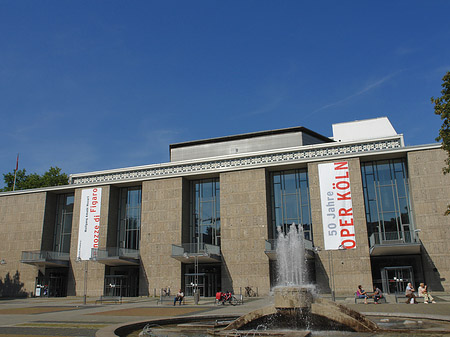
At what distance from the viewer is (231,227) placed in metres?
39.8

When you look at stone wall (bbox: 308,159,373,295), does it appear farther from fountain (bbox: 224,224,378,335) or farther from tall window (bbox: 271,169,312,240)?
fountain (bbox: 224,224,378,335)

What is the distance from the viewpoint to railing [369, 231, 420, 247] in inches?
1361

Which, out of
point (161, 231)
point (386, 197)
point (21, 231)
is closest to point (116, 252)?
point (161, 231)

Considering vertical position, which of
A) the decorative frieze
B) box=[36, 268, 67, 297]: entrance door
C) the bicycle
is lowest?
the bicycle

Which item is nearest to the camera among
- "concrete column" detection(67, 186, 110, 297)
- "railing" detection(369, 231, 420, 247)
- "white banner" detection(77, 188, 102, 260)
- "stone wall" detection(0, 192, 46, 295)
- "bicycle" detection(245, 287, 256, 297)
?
"railing" detection(369, 231, 420, 247)

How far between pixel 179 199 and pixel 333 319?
103 feet

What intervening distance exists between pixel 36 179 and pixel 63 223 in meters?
15.3

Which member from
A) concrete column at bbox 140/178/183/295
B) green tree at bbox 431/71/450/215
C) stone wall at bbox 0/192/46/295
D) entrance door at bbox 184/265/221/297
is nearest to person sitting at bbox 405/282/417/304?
green tree at bbox 431/71/450/215

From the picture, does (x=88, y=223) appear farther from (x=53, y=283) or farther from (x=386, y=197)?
(x=386, y=197)

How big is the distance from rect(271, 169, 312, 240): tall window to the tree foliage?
34.4 meters

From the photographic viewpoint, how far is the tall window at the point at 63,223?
4684cm

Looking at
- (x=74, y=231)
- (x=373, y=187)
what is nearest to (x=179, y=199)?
(x=74, y=231)

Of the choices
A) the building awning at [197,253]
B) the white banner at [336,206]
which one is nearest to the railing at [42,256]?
the building awning at [197,253]

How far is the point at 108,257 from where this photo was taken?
40.6 m
